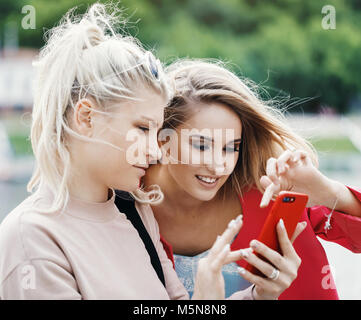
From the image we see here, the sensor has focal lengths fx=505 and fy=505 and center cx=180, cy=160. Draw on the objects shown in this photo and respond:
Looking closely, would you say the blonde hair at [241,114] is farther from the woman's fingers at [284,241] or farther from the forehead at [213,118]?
the woman's fingers at [284,241]

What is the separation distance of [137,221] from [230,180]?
1.58ft

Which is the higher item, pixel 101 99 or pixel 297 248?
pixel 101 99

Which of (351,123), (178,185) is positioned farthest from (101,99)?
(351,123)

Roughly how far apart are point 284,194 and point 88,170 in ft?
1.40

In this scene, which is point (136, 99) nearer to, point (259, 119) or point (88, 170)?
point (88, 170)

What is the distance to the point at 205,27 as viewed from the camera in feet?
65.0

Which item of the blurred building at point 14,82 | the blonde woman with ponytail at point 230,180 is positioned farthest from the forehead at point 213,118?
the blurred building at point 14,82

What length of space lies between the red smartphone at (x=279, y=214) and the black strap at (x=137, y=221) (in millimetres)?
216

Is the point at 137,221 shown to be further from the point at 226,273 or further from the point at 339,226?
the point at 339,226

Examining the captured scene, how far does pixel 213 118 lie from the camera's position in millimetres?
1440

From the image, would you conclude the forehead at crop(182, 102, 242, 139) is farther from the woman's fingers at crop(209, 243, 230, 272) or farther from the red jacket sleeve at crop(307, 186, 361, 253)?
the woman's fingers at crop(209, 243, 230, 272)

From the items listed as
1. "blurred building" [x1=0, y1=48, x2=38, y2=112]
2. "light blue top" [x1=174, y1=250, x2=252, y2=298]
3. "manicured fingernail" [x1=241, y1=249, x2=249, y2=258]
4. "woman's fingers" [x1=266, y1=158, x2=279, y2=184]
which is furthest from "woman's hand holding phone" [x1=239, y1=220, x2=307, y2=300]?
"blurred building" [x1=0, y1=48, x2=38, y2=112]

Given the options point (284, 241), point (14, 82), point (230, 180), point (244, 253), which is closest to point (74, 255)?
point (244, 253)

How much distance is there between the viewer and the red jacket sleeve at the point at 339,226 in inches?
55.6
